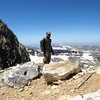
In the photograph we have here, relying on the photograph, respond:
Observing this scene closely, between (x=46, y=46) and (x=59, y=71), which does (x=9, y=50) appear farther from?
(x=59, y=71)

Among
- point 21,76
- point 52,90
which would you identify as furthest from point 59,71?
point 21,76

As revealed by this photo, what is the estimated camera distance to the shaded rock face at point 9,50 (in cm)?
3491

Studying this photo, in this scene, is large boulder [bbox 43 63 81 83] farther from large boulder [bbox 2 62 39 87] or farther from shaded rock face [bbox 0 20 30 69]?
shaded rock face [bbox 0 20 30 69]

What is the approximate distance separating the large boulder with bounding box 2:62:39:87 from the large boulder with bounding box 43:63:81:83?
1.15 m

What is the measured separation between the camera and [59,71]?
11.9 metres

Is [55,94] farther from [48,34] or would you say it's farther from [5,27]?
[5,27]

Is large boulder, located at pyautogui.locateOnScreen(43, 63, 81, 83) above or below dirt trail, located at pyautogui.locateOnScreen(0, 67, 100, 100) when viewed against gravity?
above

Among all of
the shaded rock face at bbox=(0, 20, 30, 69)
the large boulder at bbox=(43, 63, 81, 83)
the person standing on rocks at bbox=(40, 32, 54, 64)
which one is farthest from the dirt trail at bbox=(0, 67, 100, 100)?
the shaded rock face at bbox=(0, 20, 30, 69)

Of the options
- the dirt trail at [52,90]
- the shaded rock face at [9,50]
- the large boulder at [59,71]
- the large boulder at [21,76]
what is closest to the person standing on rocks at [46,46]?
the large boulder at [21,76]

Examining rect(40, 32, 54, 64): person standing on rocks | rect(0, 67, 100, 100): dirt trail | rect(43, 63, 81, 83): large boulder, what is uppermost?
rect(40, 32, 54, 64): person standing on rocks

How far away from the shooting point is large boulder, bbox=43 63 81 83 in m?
11.7

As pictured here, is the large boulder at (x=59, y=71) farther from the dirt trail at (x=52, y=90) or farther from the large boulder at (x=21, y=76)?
the large boulder at (x=21, y=76)


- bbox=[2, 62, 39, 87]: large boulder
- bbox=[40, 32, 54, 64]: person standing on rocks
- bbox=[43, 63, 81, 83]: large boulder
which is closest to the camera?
bbox=[43, 63, 81, 83]: large boulder

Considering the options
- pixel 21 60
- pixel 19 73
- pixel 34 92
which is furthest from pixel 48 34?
pixel 21 60
